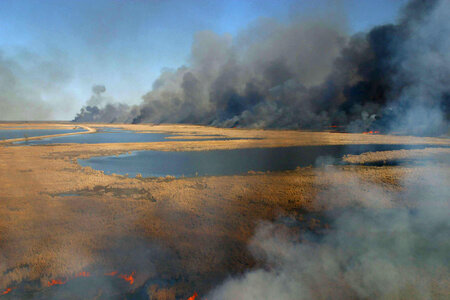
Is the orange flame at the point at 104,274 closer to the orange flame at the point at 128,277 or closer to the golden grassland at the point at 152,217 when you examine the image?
the orange flame at the point at 128,277

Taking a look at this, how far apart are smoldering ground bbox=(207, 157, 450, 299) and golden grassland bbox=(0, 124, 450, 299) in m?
0.95

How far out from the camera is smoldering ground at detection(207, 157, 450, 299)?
26.9 ft

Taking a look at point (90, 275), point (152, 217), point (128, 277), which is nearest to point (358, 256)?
point (128, 277)

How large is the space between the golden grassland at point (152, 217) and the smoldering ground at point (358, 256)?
3.10ft

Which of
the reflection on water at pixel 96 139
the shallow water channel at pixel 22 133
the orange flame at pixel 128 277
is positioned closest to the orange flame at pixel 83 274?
the orange flame at pixel 128 277

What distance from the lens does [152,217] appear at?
15.4 meters

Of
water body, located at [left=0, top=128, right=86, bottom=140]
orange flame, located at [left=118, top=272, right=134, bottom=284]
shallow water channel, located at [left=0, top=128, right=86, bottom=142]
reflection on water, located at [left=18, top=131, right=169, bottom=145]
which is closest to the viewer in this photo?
orange flame, located at [left=118, top=272, right=134, bottom=284]

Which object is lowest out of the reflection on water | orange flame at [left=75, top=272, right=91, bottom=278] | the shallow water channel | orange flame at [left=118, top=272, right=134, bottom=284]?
orange flame at [left=118, top=272, right=134, bottom=284]

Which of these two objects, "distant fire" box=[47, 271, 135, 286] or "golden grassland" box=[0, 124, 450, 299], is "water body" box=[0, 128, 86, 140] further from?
"distant fire" box=[47, 271, 135, 286]

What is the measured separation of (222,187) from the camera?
21766 mm

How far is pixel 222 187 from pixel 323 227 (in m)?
9.72

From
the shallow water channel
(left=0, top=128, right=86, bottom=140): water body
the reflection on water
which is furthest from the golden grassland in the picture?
(left=0, top=128, right=86, bottom=140): water body

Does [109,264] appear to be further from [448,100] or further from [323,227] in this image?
[448,100]

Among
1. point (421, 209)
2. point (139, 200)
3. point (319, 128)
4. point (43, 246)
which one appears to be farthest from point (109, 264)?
point (319, 128)
